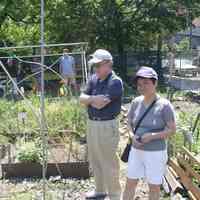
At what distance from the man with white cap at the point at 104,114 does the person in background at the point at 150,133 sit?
20.9 inches

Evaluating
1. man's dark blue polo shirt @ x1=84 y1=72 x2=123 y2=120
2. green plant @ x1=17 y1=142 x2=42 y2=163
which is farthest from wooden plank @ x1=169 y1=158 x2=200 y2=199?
green plant @ x1=17 y1=142 x2=42 y2=163

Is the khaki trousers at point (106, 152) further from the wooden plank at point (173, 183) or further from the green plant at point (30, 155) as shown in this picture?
the green plant at point (30, 155)

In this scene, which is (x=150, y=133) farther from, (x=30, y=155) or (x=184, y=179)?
(x=30, y=155)

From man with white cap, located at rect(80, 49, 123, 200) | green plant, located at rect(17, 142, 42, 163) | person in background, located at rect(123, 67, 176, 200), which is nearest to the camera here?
person in background, located at rect(123, 67, 176, 200)

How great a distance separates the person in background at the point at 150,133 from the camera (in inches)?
187

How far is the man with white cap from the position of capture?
17.6ft

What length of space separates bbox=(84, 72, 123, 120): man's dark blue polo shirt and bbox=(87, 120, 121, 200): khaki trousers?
0.24ft

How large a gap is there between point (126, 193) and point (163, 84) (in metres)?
16.5

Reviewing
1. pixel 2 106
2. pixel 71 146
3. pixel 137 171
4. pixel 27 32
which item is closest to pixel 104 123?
pixel 137 171

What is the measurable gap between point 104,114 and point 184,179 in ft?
4.35

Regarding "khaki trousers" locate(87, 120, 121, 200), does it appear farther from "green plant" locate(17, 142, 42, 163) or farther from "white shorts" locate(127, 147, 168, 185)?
"green plant" locate(17, 142, 42, 163)

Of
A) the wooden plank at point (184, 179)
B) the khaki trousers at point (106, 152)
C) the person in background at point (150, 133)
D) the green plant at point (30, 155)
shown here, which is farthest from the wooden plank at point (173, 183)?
the green plant at point (30, 155)

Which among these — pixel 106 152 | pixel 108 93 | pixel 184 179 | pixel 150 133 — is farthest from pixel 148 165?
pixel 184 179

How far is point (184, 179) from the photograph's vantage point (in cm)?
606
